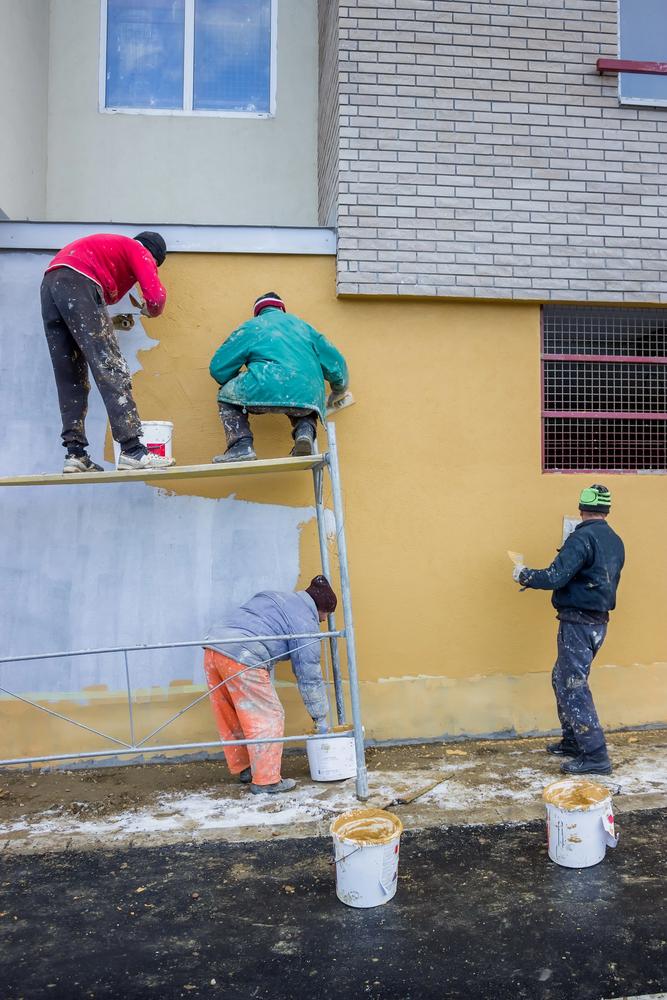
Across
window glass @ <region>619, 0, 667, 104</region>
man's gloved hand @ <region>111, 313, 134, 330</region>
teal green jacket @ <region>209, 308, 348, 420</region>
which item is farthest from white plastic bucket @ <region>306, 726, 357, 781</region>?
window glass @ <region>619, 0, 667, 104</region>

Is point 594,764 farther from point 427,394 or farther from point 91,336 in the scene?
point 91,336

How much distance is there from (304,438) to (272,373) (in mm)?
444

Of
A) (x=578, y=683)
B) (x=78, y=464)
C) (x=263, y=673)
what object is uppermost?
(x=78, y=464)

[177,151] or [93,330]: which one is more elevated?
[177,151]

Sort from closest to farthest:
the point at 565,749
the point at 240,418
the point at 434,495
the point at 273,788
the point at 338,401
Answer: the point at 273,788 < the point at 240,418 < the point at 565,749 < the point at 338,401 < the point at 434,495

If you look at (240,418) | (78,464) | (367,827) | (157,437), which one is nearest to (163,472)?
(157,437)

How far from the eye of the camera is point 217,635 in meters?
4.79

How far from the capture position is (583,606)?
16.4 feet

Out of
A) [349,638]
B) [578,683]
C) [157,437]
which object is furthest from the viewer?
[578,683]

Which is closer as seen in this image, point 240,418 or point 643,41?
point 240,418

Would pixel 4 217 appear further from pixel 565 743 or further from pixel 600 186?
pixel 565 743

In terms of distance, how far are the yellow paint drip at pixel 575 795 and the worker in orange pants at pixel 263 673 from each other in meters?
1.46

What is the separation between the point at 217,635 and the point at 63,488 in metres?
1.54

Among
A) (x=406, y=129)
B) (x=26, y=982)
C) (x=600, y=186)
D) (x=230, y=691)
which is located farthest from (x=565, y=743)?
(x=406, y=129)
